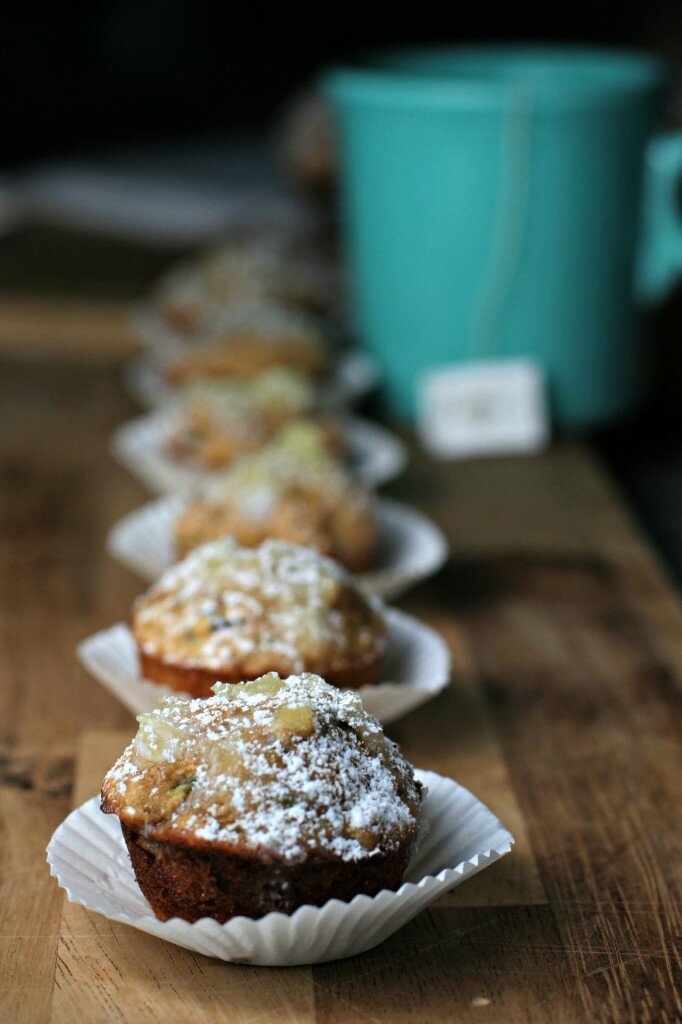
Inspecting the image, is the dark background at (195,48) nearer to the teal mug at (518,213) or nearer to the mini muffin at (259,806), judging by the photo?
the teal mug at (518,213)

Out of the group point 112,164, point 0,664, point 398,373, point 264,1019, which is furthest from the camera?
point 112,164

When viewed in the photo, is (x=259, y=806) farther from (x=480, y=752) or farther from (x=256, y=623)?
(x=480, y=752)

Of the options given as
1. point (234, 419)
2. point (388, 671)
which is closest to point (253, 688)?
point (388, 671)

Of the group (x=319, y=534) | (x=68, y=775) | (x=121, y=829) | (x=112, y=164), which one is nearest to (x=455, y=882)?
(x=121, y=829)

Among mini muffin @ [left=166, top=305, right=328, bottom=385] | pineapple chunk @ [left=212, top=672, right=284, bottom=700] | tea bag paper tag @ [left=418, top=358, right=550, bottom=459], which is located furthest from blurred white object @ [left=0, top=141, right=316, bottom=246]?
pineapple chunk @ [left=212, top=672, right=284, bottom=700]

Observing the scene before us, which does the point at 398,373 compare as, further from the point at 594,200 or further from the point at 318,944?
the point at 318,944

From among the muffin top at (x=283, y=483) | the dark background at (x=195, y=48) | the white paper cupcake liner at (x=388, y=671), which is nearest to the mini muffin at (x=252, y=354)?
the muffin top at (x=283, y=483)

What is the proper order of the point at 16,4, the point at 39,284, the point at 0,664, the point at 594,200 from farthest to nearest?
the point at 16,4 → the point at 39,284 → the point at 594,200 → the point at 0,664
